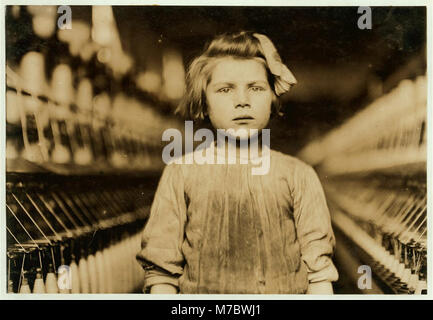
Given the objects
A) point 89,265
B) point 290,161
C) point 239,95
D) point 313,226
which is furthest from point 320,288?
point 89,265

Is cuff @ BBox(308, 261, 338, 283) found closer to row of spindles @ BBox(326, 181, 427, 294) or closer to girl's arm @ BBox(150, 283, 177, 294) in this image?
row of spindles @ BBox(326, 181, 427, 294)

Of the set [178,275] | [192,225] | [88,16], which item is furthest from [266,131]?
[88,16]

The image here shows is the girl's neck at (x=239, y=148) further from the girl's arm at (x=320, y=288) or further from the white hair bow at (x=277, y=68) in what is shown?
the girl's arm at (x=320, y=288)

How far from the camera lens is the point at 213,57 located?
3.11 metres

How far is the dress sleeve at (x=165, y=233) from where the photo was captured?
305 centimetres

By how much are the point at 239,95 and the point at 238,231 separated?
65 cm

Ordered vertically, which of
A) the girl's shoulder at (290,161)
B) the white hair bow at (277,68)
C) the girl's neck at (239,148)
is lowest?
the girl's shoulder at (290,161)

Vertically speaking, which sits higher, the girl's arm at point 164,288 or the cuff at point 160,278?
the cuff at point 160,278

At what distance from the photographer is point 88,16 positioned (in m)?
3.15

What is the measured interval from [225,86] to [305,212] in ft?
2.34

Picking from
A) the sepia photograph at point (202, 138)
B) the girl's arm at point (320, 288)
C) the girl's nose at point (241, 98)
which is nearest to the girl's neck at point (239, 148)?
the sepia photograph at point (202, 138)

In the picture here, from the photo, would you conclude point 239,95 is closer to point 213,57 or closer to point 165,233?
point 213,57

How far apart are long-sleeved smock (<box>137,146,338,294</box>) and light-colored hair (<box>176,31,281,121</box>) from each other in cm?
33

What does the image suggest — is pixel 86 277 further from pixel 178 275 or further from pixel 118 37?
pixel 118 37
